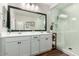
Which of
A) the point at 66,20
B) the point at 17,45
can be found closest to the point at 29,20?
the point at 17,45

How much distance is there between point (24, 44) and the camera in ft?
5.67

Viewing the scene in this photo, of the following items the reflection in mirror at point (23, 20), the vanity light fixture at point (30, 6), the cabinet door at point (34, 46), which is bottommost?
the cabinet door at point (34, 46)

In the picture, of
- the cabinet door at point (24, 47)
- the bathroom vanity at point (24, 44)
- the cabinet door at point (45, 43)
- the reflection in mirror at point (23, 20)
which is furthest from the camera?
the cabinet door at point (45, 43)

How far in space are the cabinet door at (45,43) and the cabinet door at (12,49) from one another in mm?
758

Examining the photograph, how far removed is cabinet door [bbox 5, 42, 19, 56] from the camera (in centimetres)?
149

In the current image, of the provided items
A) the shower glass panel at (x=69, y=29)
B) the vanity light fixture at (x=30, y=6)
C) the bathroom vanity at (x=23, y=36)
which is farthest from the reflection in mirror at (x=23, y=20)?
the shower glass panel at (x=69, y=29)

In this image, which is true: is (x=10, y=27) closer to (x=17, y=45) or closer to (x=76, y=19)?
(x=17, y=45)

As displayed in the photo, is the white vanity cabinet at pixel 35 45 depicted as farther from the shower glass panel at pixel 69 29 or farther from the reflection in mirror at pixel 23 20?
the shower glass panel at pixel 69 29

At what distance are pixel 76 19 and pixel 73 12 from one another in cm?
24

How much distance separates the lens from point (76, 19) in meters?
1.98

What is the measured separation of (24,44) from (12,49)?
0.93 feet

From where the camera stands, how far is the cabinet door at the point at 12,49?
149 cm

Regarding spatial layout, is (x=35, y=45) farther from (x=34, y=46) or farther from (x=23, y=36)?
(x=23, y=36)

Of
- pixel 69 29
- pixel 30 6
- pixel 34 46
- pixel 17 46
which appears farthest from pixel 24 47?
pixel 69 29
